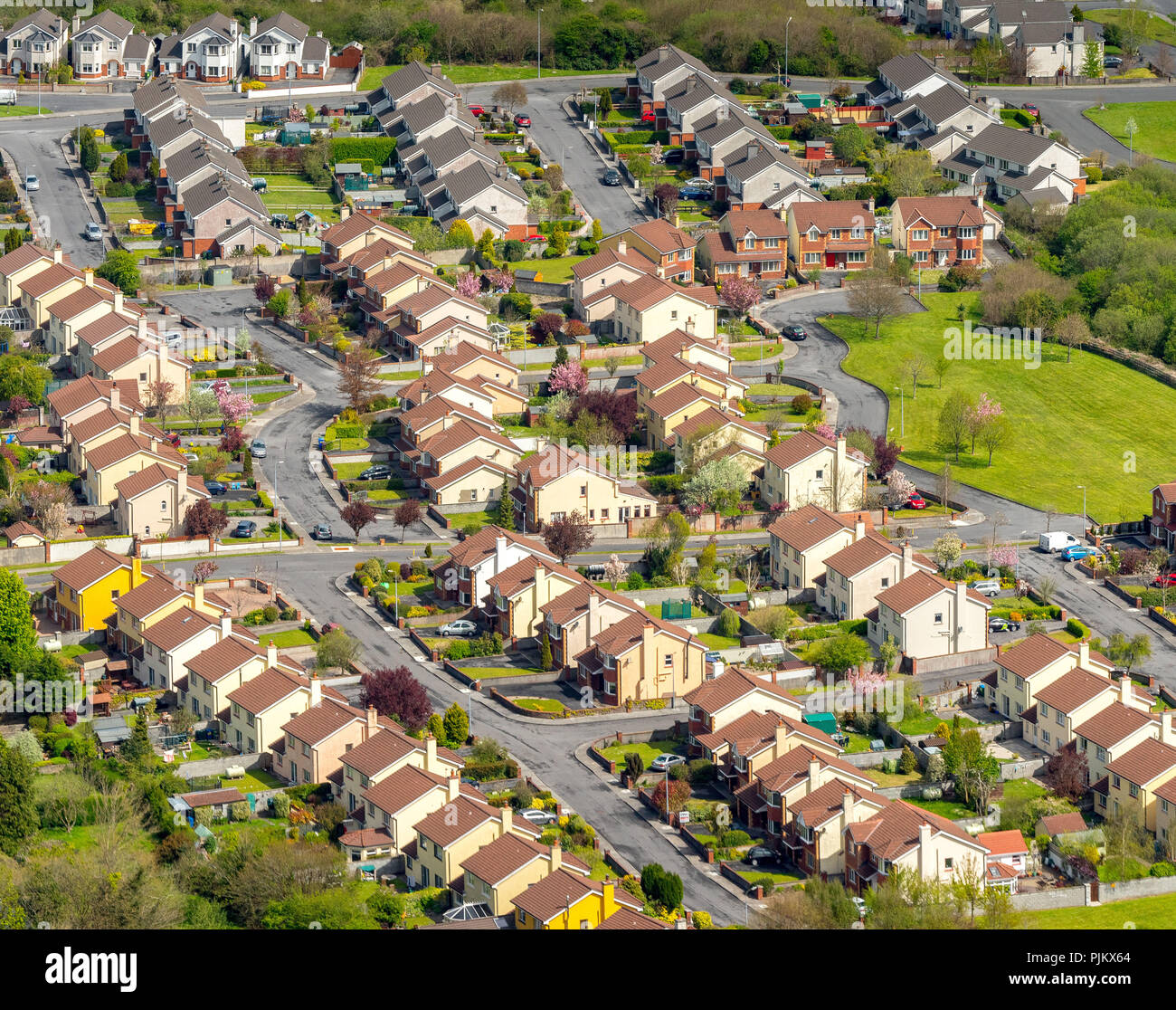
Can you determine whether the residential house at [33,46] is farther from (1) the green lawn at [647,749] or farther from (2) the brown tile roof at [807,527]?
(1) the green lawn at [647,749]

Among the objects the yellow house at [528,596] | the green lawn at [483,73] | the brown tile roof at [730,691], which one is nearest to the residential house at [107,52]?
the green lawn at [483,73]

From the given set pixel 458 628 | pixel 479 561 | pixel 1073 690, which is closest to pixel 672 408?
pixel 479 561

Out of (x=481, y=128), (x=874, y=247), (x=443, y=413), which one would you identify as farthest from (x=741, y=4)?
(x=443, y=413)

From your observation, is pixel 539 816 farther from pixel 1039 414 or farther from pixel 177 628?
pixel 1039 414
